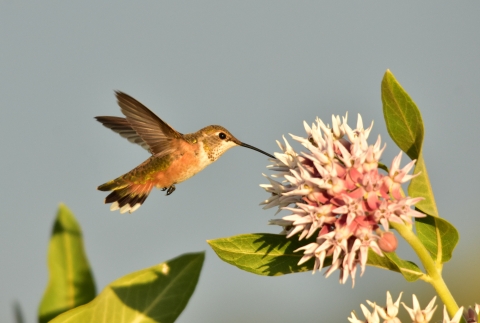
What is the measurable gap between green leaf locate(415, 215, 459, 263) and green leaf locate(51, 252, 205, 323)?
1.30 m

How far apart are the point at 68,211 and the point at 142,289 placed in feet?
2.44

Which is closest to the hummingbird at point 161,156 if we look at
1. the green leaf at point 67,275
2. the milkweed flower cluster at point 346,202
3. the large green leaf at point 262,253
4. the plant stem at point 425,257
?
the green leaf at point 67,275

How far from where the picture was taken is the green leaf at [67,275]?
13.6 ft

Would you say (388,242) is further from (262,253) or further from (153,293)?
(153,293)

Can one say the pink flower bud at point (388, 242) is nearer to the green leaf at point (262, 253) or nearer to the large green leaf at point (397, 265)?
the large green leaf at point (397, 265)

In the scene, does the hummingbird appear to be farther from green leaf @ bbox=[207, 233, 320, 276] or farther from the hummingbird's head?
green leaf @ bbox=[207, 233, 320, 276]

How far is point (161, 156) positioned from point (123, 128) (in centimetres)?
56

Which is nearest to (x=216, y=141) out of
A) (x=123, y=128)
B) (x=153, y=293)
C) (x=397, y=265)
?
(x=123, y=128)

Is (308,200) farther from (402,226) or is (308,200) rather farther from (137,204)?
(137,204)

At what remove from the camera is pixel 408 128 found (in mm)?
3936

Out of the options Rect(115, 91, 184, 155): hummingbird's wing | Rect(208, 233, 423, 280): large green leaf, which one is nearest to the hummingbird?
Rect(115, 91, 184, 155): hummingbird's wing

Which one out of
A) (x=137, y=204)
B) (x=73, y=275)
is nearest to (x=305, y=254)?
(x=73, y=275)

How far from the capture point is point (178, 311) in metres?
3.89

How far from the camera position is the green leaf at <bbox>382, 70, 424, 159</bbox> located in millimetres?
3883
